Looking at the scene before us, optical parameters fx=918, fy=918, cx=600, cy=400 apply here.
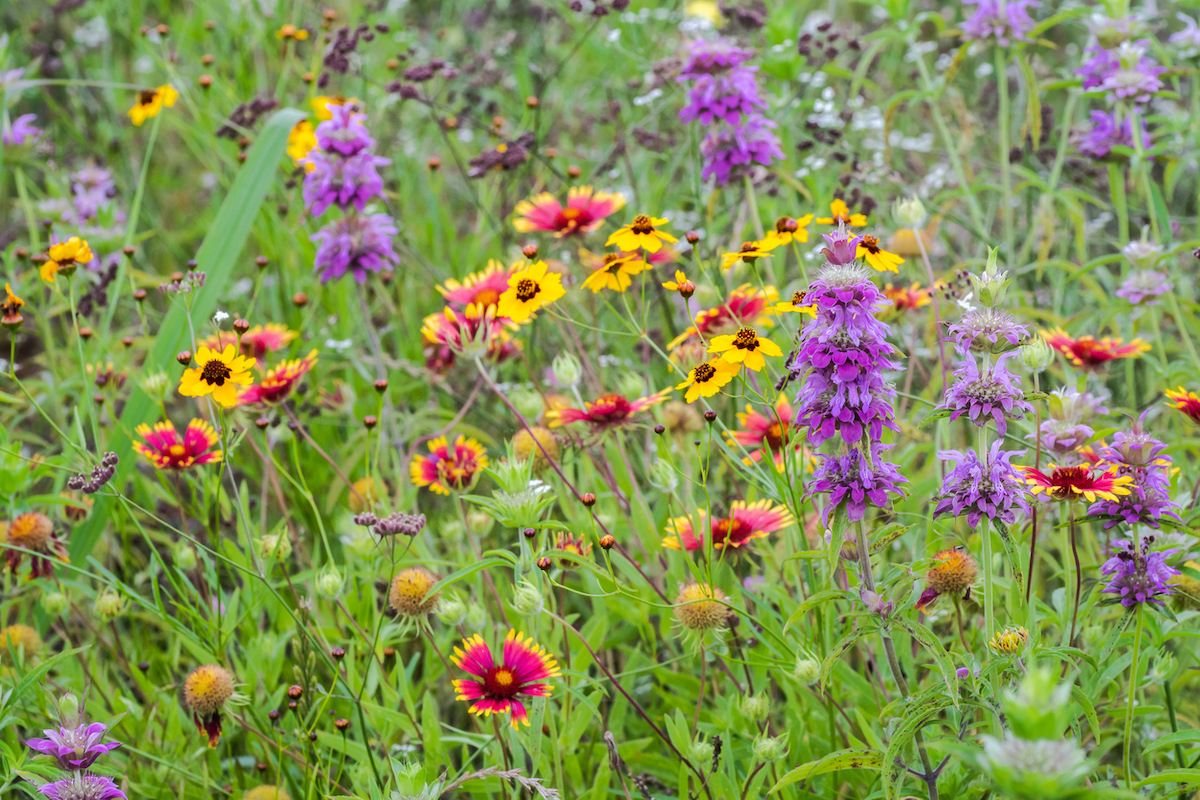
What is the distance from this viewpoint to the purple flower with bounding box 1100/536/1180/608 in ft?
4.41

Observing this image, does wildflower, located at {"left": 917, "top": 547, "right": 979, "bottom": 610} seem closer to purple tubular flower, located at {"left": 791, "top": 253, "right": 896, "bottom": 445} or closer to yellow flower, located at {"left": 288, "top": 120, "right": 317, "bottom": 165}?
purple tubular flower, located at {"left": 791, "top": 253, "right": 896, "bottom": 445}

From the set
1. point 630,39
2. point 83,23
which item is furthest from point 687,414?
point 83,23

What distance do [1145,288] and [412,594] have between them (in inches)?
67.0

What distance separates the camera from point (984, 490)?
1.23 m

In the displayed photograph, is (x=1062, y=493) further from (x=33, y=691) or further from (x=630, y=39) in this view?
(x=630, y=39)

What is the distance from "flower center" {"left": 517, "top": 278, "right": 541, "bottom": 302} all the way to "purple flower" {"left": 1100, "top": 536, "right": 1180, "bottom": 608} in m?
1.07

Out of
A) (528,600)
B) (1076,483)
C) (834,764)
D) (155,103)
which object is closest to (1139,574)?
(1076,483)

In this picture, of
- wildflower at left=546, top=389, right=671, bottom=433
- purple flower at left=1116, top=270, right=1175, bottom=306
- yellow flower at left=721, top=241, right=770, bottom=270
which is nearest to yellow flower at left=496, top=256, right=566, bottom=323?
wildflower at left=546, top=389, right=671, bottom=433

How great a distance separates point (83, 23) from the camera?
16.0 feet

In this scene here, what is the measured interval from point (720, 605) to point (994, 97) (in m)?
3.06

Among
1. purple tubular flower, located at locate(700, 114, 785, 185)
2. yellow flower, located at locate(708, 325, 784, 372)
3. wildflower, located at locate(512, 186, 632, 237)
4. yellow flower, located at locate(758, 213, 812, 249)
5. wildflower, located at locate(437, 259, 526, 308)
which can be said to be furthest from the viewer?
purple tubular flower, located at locate(700, 114, 785, 185)

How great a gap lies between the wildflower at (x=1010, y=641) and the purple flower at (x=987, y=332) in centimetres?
39

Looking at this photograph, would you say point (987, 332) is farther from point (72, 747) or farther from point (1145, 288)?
point (72, 747)

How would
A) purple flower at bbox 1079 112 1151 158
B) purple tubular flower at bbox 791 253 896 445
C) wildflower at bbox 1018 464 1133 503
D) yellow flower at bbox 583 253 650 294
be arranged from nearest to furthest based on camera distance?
purple tubular flower at bbox 791 253 896 445 → wildflower at bbox 1018 464 1133 503 → yellow flower at bbox 583 253 650 294 → purple flower at bbox 1079 112 1151 158
